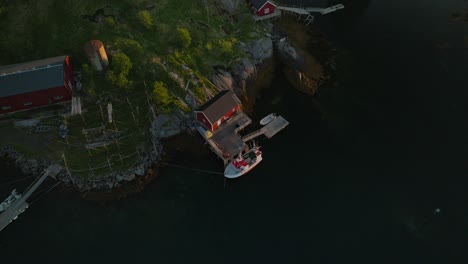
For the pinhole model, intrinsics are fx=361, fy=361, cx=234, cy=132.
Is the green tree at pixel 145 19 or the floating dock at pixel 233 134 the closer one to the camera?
the floating dock at pixel 233 134

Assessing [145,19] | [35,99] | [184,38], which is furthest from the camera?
[145,19]

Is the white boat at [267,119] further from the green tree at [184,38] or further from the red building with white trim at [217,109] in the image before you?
the green tree at [184,38]

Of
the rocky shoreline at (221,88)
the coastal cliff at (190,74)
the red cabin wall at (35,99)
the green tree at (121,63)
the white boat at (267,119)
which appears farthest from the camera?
the white boat at (267,119)

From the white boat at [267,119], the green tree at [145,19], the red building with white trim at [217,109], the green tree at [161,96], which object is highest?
the green tree at [145,19]

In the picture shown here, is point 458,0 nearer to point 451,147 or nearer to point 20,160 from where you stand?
point 451,147

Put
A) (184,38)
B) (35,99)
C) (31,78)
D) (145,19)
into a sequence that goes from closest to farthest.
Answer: (31,78) < (35,99) < (184,38) < (145,19)

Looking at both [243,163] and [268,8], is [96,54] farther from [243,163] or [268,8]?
[268,8]

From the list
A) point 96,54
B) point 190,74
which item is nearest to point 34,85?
point 96,54

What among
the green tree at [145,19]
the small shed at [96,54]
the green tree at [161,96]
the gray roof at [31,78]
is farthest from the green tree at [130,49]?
the gray roof at [31,78]
